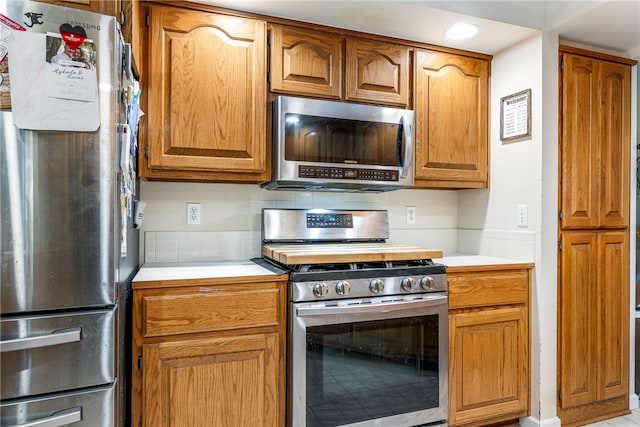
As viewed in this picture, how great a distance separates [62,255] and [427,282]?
4.71 feet

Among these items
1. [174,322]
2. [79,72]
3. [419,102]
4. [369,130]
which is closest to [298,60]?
[369,130]

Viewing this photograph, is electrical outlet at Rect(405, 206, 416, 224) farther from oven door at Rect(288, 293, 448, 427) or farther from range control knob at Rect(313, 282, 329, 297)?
range control knob at Rect(313, 282, 329, 297)

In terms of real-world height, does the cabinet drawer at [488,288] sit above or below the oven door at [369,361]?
above

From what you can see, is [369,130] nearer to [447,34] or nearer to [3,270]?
[447,34]

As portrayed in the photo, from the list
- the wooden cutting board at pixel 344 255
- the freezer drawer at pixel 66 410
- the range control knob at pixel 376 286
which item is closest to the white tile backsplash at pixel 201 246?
the wooden cutting board at pixel 344 255

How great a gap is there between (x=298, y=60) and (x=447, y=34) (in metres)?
0.81

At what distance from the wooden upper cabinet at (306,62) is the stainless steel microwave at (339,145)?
0.35 ft

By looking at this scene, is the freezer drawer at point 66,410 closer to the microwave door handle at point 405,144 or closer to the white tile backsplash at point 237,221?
the white tile backsplash at point 237,221

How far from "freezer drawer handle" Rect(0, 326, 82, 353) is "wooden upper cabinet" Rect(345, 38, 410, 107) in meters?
1.55

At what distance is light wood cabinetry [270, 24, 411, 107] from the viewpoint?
1.92 metres

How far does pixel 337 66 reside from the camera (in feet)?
6.57

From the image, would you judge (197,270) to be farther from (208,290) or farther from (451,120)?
(451,120)

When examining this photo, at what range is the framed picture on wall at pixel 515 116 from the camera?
81.6 inches

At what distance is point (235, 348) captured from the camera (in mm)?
1569
